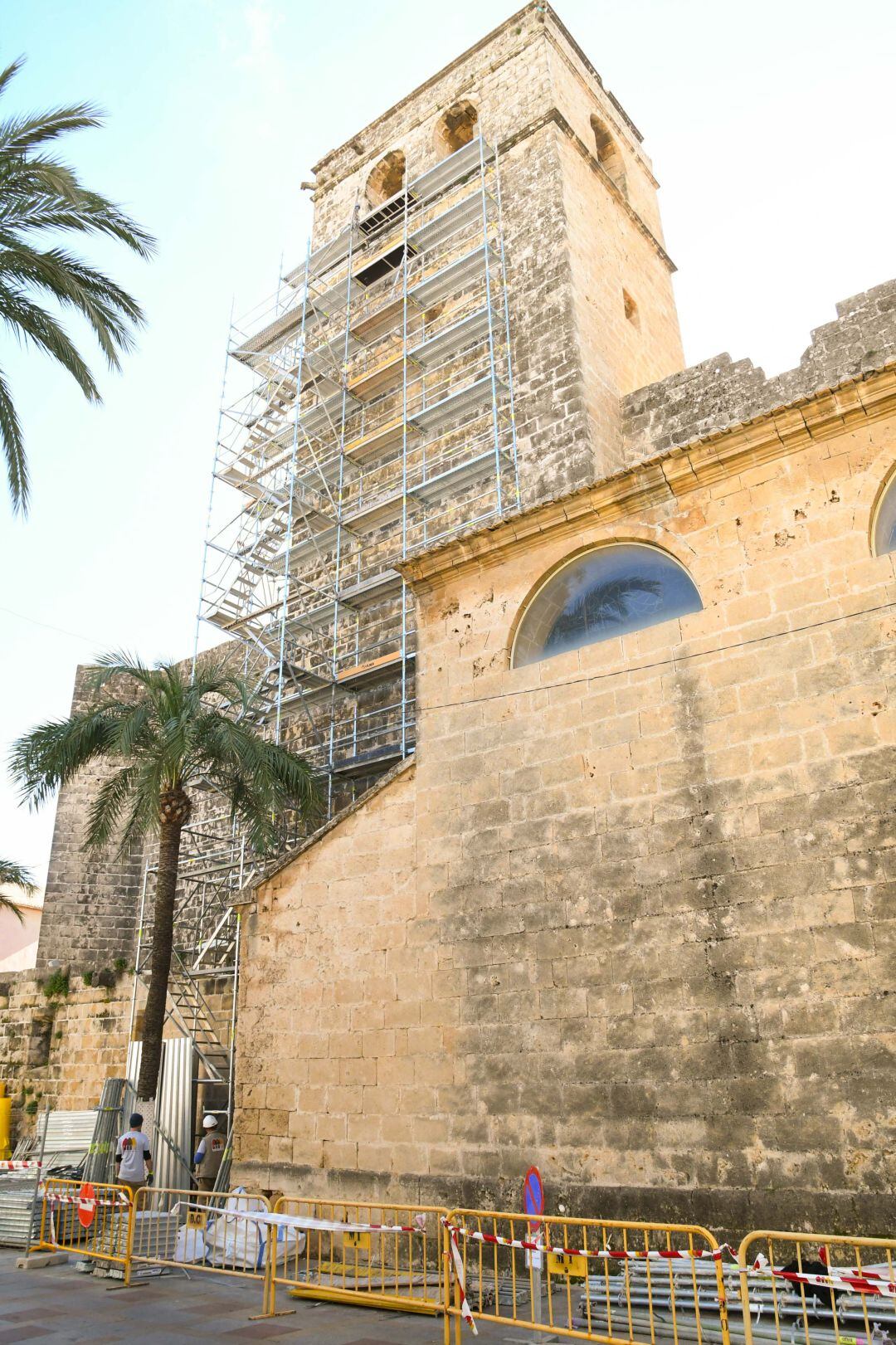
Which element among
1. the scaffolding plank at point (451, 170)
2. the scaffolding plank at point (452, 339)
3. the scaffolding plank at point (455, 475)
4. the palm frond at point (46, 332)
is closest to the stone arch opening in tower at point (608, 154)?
the scaffolding plank at point (451, 170)

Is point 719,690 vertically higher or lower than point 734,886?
higher

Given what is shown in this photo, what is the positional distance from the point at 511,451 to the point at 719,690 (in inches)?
318

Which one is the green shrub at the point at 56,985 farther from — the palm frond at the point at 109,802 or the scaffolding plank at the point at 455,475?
the scaffolding plank at the point at 455,475

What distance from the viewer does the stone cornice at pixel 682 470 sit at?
725 cm

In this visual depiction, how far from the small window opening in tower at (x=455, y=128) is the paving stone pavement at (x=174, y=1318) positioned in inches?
741

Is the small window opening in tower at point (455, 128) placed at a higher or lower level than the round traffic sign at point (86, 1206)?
higher

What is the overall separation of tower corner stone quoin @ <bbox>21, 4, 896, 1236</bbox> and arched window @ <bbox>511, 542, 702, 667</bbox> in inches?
5.7

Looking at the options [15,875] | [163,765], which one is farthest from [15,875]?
[163,765]

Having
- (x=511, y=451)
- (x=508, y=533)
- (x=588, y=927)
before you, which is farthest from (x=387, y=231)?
(x=588, y=927)

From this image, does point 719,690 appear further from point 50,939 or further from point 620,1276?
point 50,939

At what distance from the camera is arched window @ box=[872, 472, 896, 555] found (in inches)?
278

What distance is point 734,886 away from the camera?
6844 millimetres

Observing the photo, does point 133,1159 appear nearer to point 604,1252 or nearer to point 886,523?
point 604,1252

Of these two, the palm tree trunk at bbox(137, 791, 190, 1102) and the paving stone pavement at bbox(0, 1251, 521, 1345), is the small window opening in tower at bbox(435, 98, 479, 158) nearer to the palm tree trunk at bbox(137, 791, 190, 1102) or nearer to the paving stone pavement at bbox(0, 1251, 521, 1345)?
the palm tree trunk at bbox(137, 791, 190, 1102)
